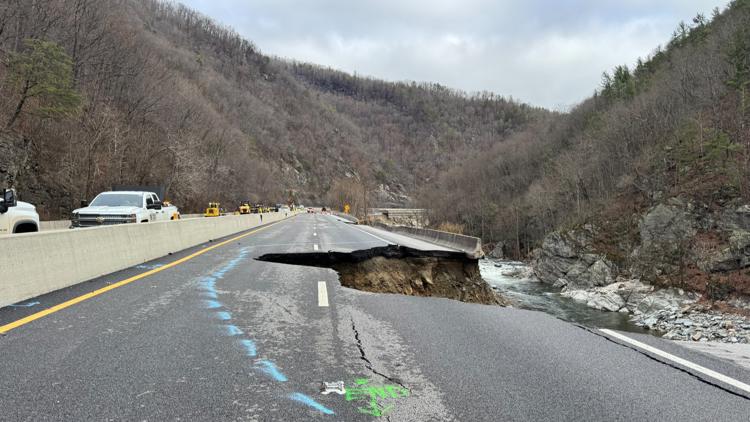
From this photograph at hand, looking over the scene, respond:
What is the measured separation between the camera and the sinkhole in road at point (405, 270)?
1294 centimetres

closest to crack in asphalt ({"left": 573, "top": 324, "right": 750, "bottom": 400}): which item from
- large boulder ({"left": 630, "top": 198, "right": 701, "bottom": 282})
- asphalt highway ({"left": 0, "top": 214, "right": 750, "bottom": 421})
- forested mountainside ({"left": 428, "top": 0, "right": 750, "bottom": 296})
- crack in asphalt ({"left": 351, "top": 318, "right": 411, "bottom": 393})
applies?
asphalt highway ({"left": 0, "top": 214, "right": 750, "bottom": 421})

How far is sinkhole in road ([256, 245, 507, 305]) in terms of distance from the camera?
1294 centimetres

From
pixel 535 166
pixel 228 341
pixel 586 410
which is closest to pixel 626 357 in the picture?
pixel 586 410

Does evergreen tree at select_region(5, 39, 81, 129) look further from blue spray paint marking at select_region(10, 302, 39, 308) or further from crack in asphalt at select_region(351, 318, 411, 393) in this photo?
crack in asphalt at select_region(351, 318, 411, 393)

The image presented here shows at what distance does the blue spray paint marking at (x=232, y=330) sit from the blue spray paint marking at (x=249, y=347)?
31 cm

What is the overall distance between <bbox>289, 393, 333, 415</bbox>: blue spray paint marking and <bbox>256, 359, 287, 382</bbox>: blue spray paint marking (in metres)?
0.35

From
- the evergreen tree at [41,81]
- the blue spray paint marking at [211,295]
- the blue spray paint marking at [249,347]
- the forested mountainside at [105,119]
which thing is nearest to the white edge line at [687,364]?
the blue spray paint marking at [249,347]

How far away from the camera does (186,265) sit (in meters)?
10.8

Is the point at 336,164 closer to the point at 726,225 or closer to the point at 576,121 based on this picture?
the point at 576,121

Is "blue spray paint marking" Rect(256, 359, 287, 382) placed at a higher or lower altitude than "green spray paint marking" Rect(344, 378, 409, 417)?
higher

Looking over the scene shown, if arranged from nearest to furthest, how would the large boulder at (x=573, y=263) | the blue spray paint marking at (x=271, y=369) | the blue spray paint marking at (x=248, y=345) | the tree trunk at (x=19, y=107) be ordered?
the blue spray paint marking at (x=248, y=345), the blue spray paint marking at (x=271, y=369), the tree trunk at (x=19, y=107), the large boulder at (x=573, y=263)

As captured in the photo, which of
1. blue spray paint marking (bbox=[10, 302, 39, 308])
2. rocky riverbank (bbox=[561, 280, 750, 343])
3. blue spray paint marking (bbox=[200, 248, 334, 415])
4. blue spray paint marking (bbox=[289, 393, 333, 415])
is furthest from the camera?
rocky riverbank (bbox=[561, 280, 750, 343])

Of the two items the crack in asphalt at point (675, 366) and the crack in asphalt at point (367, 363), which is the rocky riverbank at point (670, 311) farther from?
the crack in asphalt at point (367, 363)

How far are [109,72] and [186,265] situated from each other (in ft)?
168
